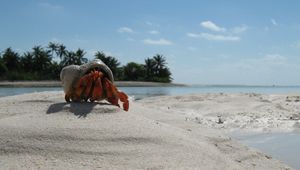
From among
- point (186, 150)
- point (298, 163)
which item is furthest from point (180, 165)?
point (298, 163)

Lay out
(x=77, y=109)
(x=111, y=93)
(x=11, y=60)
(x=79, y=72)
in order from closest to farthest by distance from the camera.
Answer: (x=77, y=109), (x=111, y=93), (x=79, y=72), (x=11, y=60)

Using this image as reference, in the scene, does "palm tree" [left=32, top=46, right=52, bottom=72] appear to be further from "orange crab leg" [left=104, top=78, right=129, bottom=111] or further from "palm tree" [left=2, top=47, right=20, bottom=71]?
"orange crab leg" [left=104, top=78, right=129, bottom=111]

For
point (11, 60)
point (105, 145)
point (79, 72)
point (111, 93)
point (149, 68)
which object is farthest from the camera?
point (149, 68)

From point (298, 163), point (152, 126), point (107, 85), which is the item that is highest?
point (107, 85)

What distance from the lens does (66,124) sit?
4.36m

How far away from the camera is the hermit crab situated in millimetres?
5262

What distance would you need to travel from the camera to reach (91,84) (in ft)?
17.3

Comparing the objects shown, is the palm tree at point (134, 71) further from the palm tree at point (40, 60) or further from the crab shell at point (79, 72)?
the crab shell at point (79, 72)

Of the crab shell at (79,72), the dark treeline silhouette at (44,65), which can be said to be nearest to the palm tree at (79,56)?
the dark treeline silhouette at (44,65)

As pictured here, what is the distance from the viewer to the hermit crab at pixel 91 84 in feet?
17.3

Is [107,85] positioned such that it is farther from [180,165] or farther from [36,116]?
[180,165]

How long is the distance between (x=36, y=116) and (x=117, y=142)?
1165 millimetres

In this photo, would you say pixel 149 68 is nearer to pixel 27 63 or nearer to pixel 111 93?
pixel 27 63

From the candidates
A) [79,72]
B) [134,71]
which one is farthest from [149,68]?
[79,72]
